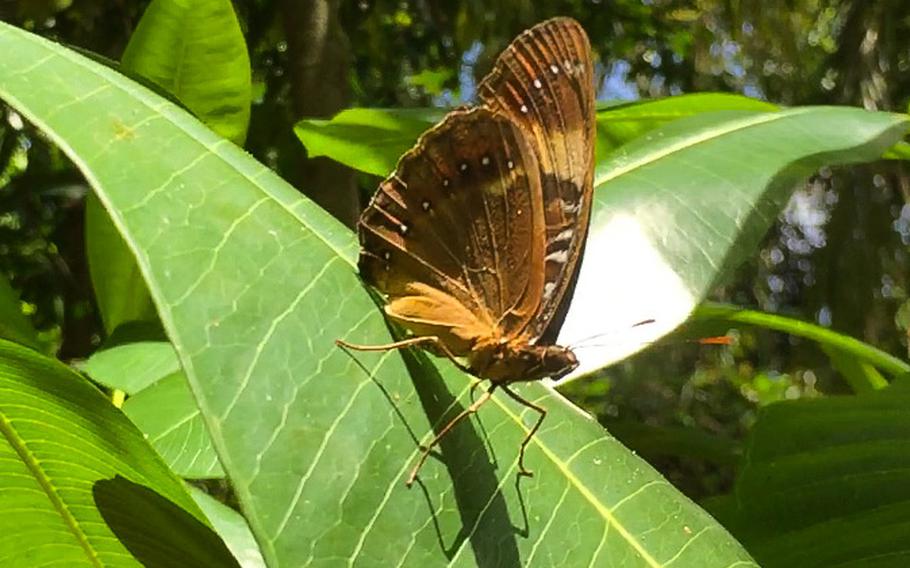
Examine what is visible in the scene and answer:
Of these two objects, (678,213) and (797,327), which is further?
(797,327)

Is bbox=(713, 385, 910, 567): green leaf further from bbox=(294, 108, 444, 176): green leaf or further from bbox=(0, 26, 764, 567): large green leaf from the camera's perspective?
bbox=(294, 108, 444, 176): green leaf

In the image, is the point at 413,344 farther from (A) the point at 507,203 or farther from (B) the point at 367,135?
(B) the point at 367,135

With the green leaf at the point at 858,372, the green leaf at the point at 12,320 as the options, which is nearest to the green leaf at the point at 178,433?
the green leaf at the point at 12,320

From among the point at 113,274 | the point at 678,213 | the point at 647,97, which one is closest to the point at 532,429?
the point at 678,213

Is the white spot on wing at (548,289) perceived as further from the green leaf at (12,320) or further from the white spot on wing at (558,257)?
the green leaf at (12,320)

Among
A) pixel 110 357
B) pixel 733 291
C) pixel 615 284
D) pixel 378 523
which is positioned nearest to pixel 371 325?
pixel 378 523

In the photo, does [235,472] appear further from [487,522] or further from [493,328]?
[493,328]
